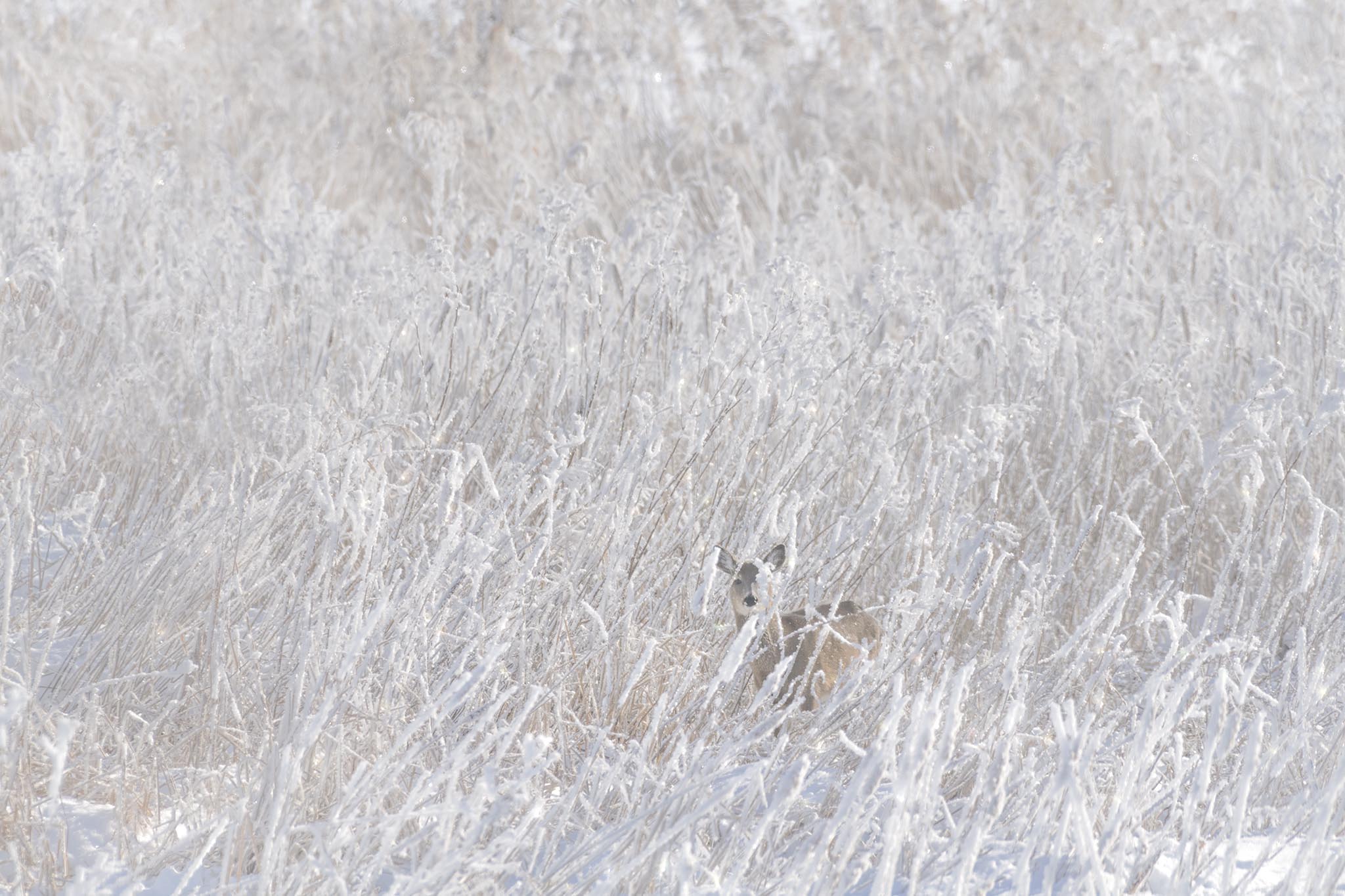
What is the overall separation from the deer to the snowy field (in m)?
0.07

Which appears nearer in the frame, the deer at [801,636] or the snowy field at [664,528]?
the snowy field at [664,528]

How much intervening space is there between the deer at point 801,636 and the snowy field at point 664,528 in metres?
0.07

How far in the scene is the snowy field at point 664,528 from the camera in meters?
1.63

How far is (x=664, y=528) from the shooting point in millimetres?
2574

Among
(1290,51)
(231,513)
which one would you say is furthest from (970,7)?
(231,513)

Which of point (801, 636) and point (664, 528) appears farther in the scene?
point (664, 528)

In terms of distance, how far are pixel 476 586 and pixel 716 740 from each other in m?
0.52

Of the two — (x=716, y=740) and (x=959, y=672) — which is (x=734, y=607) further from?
(x=959, y=672)

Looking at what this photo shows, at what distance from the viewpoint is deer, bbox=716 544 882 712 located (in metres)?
2.23

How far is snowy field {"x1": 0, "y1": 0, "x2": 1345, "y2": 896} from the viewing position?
5.34ft

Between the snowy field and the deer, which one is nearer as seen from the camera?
the snowy field

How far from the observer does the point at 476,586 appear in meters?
1.87

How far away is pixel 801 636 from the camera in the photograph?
225cm

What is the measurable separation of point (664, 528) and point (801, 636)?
16.3 inches
